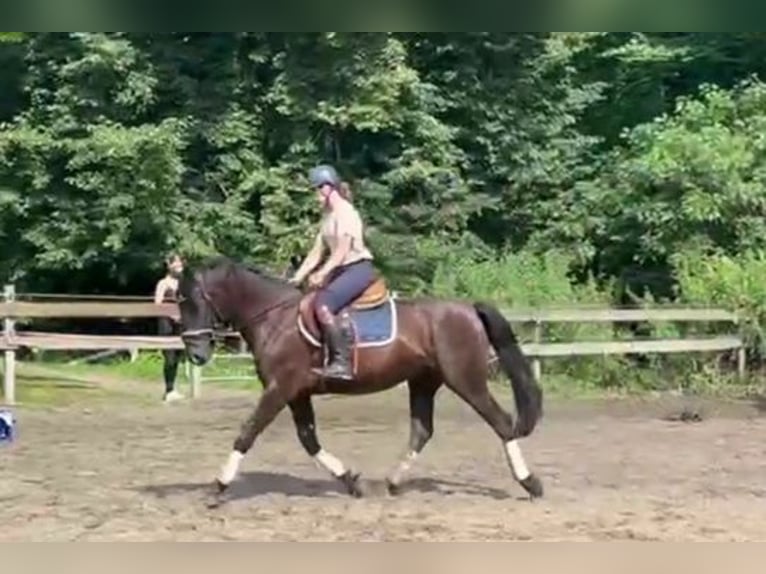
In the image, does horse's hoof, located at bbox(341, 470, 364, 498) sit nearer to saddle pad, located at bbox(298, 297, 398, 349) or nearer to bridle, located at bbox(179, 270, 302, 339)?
saddle pad, located at bbox(298, 297, 398, 349)

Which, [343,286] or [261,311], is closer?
[343,286]

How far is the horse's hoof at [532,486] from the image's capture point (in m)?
4.42

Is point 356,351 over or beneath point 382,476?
over

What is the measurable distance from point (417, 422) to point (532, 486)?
1.37 ft

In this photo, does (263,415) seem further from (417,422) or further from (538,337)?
(538,337)

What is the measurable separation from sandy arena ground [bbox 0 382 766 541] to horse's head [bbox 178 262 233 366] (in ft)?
→ 1.66

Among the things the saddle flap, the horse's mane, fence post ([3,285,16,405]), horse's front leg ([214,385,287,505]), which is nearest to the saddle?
the saddle flap

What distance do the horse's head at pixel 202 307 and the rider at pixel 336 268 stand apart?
24cm

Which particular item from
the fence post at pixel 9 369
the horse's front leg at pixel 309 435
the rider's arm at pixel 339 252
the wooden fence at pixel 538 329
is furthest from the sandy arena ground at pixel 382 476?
the wooden fence at pixel 538 329

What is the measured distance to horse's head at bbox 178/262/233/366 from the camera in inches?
168

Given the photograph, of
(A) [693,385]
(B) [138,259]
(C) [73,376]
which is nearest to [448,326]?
(A) [693,385]

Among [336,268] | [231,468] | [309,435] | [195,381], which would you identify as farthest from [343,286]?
[195,381]

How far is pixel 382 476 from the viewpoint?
5051mm

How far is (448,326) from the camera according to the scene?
4.32m
